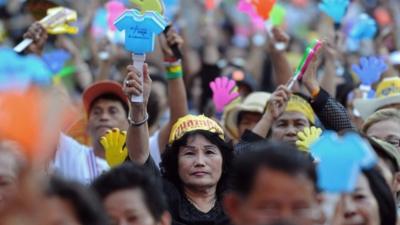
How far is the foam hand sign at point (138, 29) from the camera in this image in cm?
629

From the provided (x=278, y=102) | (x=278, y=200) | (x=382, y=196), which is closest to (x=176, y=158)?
(x=278, y=102)

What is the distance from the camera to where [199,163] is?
646 cm

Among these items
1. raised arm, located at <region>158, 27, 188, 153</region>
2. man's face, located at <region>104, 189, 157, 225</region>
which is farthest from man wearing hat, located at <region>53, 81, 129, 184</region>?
man's face, located at <region>104, 189, 157, 225</region>

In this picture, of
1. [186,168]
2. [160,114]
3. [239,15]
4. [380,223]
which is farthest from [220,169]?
[239,15]

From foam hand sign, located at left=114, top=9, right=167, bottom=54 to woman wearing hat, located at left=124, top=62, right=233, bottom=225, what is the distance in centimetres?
15

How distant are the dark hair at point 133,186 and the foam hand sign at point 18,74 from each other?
0.58 m

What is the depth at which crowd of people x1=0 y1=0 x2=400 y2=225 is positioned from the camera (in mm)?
3982

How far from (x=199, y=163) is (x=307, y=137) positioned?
634 mm

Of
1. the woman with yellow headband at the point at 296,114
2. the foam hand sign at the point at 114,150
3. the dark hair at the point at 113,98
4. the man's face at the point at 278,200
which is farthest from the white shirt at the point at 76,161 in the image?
the man's face at the point at 278,200

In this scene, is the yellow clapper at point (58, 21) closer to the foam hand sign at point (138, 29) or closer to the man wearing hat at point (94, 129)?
the man wearing hat at point (94, 129)

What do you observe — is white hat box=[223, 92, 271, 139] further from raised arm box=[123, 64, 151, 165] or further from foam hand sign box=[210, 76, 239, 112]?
raised arm box=[123, 64, 151, 165]

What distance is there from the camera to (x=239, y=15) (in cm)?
1565

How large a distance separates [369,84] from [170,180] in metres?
2.77

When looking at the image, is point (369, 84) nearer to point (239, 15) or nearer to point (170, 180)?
point (170, 180)
